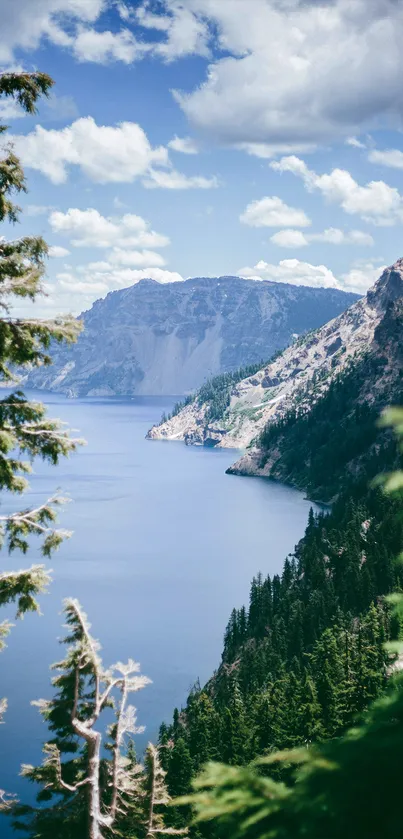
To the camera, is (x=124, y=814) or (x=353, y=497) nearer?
(x=124, y=814)

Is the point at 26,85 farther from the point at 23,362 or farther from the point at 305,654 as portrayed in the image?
the point at 305,654

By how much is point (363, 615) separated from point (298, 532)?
243 ft

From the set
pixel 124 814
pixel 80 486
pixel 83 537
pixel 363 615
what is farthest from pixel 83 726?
pixel 80 486

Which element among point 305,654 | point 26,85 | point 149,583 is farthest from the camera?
point 149,583

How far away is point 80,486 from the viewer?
195750mm

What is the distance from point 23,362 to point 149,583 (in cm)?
10584

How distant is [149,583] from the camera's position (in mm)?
114562

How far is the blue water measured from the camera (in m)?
74.3

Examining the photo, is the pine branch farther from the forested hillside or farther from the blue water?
the blue water

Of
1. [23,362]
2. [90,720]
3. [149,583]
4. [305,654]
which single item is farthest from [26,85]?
[149,583]

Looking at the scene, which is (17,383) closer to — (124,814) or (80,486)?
(124,814)

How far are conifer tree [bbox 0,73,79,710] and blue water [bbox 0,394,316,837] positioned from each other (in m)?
54.0

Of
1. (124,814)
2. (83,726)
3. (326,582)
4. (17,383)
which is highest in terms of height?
(17,383)

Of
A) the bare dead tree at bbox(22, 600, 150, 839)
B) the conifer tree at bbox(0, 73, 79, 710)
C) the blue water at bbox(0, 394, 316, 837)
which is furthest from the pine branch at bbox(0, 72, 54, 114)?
the blue water at bbox(0, 394, 316, 837)
